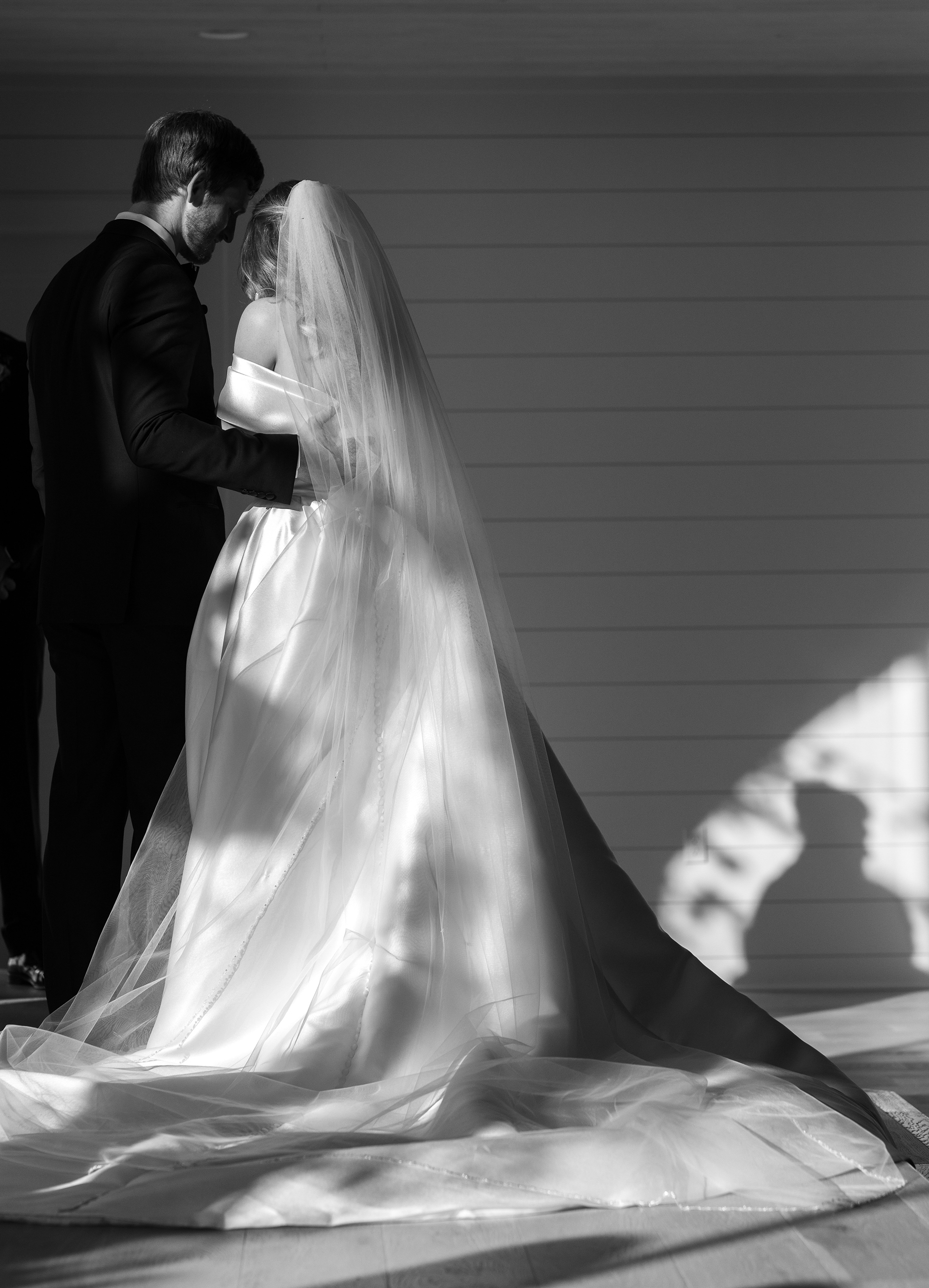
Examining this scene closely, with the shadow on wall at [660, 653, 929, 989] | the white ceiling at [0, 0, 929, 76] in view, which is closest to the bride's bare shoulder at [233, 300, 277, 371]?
the white ceiling at [0, 0, 929, 76]

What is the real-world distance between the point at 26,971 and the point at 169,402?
6.77ft

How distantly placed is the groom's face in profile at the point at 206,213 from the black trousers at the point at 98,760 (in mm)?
783

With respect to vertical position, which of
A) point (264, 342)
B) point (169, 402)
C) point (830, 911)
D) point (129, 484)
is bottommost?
point (830, 911)

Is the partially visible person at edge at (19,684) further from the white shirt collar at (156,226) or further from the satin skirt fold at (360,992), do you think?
the satin skirt fold at (360,992)

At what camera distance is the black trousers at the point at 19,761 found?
412cm

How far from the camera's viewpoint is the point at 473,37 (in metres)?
4.04

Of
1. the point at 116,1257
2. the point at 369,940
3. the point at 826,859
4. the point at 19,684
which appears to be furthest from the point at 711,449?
the point at 116,1257

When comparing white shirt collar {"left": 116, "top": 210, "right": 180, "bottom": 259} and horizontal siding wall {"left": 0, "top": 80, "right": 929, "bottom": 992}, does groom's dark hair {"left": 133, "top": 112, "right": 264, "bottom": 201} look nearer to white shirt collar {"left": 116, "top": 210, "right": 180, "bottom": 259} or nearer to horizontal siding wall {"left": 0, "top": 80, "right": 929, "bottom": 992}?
white shirt collar {"left": 116, "top": 210, "right": 180, "bottom": 259}

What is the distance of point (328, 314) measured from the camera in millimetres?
2756

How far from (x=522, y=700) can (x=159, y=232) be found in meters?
1.20

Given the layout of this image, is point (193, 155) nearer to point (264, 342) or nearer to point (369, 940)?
point (264, 342)

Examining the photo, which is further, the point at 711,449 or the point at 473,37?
A: the point at 711,449

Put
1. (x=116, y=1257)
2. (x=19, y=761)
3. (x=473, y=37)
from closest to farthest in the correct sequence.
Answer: (x=116, y=1257), (x=473, y=37), (x=19, y=761)

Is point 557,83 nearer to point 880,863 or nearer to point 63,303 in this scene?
point 63,303
